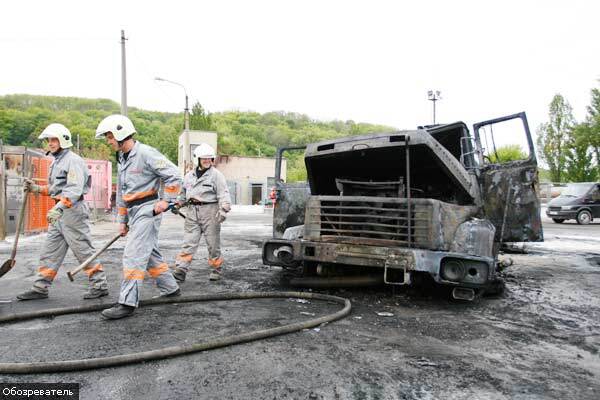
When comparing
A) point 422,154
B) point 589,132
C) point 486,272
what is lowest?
point 486,272

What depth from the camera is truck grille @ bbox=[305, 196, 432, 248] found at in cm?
427

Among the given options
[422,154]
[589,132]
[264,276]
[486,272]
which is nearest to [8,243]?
[264,276]

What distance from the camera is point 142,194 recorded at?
4156 mm

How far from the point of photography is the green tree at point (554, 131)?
136ft

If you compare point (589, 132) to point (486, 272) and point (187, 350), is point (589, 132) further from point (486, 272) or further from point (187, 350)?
point (187, 350)

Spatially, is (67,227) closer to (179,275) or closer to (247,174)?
(179,275)

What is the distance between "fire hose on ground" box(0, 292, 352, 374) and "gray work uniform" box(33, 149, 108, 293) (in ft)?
2.50

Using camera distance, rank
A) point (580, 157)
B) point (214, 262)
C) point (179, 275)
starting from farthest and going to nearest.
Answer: point (580, 157)
point (214, 262)
point (179, 275)

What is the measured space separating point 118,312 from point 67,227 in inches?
50.6

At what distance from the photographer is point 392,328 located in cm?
365

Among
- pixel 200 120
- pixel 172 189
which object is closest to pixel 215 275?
pixel 172 189

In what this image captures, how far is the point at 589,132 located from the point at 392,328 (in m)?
32.3

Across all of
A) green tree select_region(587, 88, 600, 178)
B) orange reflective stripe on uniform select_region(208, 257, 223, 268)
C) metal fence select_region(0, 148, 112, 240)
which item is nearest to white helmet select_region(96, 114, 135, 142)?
orange reflective stripe on uniform select_region(208, 257, 223, 268)

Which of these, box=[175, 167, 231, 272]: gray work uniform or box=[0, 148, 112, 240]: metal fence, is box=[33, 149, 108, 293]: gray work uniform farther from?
box=[0, 148, 112, 240]: metal fence
